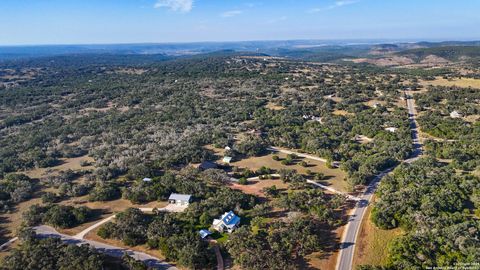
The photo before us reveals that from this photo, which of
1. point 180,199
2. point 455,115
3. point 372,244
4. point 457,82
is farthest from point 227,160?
point 457,82

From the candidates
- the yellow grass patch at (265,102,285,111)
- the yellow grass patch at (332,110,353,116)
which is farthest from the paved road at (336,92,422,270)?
the yellow grass patch at (265,102,285,111)

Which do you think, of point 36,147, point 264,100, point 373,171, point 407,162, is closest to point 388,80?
point 264,100

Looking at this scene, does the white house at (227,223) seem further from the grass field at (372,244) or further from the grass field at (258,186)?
the grass field at (372,244)

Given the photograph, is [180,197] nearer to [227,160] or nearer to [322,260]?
[227,160]

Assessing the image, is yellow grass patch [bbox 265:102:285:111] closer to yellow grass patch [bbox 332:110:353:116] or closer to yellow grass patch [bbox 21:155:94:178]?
yellow grass patch [bbox 332:110:353:116]

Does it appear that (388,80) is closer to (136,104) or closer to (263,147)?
(263,147)

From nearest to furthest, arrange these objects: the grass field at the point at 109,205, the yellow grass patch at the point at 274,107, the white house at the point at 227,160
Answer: the grass field at the point at 109,205 < the white house at the point at 227,160 < the yellow grass patch at the point at 274,107

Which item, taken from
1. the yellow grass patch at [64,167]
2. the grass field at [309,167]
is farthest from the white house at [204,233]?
the yellow grass patch at [64,167]
